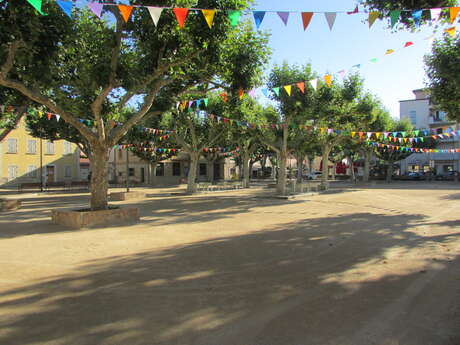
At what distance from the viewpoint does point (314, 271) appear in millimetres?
4703

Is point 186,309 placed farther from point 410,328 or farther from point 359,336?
point 410,328

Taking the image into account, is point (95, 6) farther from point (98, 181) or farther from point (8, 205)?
point (8, 205)

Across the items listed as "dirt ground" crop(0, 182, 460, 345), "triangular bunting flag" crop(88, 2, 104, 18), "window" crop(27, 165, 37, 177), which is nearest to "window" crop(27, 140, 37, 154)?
"window" crop(27, 165, 37, 177)

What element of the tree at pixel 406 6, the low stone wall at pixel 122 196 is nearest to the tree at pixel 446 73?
the tree at pixel 406 6

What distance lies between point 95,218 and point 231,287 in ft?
19.1

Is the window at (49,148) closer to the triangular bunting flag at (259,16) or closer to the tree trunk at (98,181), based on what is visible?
the tree trunk at (98,181)

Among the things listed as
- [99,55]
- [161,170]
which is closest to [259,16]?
[99,55]

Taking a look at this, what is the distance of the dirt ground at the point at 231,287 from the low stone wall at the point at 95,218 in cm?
61

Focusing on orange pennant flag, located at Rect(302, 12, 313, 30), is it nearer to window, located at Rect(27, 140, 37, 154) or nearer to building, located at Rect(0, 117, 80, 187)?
building, located at Rect(0, 117, 80, 187)

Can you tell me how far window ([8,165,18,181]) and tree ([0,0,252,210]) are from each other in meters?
25.0

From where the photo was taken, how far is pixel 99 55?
9.70 metres

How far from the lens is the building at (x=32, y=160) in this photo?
2994 centimetres

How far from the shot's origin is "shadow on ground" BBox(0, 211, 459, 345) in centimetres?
292

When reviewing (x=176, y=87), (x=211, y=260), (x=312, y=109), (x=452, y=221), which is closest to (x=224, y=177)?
(x=312, y=109)
